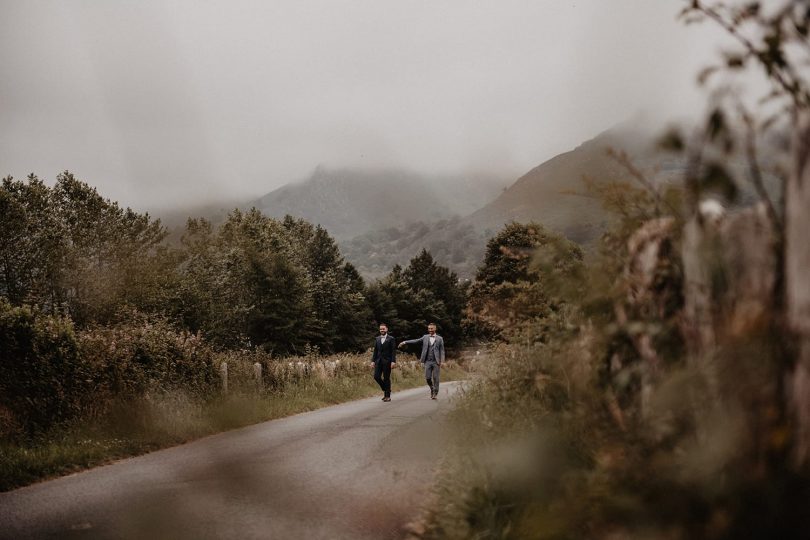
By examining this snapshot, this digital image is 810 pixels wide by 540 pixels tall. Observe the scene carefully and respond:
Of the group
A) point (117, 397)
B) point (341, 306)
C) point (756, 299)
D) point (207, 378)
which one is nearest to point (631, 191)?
point (756, 299)

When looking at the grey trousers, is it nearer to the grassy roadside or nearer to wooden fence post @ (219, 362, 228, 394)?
the grassy roadside

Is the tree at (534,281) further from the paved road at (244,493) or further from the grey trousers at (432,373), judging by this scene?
the grey trousers at (432,373)

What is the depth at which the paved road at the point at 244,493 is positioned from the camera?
16.8 feet

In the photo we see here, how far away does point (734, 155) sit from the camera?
222 centimetres

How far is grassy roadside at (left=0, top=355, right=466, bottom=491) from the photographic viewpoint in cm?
796

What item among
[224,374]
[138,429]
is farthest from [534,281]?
[224,374]

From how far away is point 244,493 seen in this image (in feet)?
20.7

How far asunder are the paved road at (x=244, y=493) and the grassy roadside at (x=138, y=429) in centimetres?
47

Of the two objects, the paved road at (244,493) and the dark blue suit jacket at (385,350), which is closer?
the paved road at (244,493)

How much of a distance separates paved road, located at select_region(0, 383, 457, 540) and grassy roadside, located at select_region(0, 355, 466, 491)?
1.53 feet

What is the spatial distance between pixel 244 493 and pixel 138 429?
→ 5.17 m

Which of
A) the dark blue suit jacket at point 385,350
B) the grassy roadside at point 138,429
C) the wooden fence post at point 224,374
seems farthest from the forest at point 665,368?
the dark blue suit jacket at point 385,350

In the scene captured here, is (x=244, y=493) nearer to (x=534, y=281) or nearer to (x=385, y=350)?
(x=534, y=281)

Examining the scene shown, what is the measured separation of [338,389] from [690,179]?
2040 centimetres
